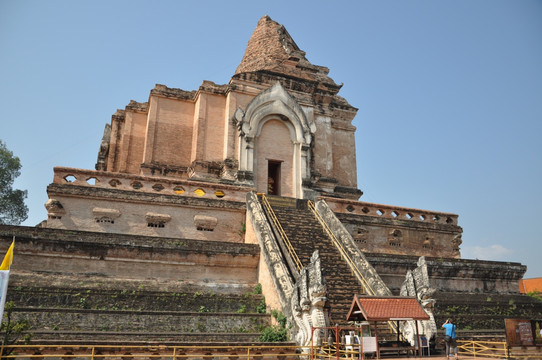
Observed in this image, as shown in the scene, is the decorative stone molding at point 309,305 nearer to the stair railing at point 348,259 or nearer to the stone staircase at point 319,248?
the stone staircase at point 319,248

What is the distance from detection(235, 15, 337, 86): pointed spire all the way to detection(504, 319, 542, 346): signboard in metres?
15.8

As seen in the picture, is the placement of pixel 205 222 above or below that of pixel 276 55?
below

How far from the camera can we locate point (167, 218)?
54.0ft

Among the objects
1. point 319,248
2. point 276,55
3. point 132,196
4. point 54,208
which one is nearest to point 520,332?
point 319,248

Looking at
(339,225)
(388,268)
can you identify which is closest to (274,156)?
(339,225)

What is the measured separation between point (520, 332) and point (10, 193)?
29.2 metres

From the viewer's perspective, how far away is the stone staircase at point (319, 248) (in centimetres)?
1287

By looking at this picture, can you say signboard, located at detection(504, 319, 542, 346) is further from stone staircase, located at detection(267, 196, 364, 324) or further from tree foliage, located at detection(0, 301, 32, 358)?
tree foliage, located at detection(0, 301, 32, 358)

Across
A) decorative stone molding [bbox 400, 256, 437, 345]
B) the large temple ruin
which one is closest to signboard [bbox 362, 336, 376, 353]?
the large temple ruin

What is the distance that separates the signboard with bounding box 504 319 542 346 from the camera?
10.5 meters

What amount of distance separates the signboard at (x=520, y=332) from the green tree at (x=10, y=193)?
28.6 meters

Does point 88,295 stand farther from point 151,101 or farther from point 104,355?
point 151,101

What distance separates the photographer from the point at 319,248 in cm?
1549

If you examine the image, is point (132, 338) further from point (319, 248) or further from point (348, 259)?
point (348, 259)
